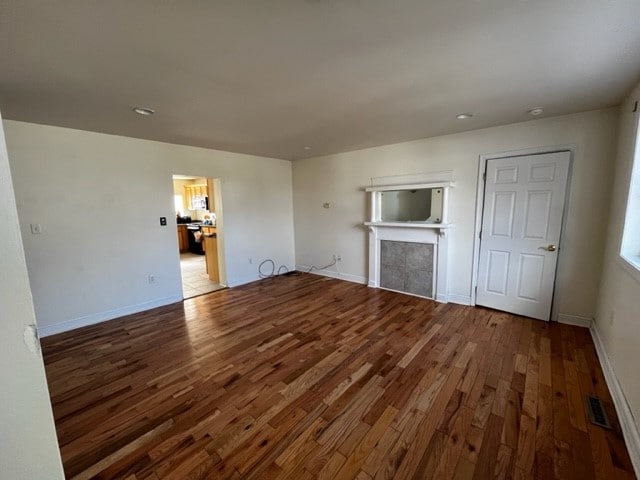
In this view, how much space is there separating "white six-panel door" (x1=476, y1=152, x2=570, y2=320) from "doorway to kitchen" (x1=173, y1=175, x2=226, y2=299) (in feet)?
13.4

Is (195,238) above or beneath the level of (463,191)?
beneath

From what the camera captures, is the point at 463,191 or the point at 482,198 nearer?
the point at 482,198

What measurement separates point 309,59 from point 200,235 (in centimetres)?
686

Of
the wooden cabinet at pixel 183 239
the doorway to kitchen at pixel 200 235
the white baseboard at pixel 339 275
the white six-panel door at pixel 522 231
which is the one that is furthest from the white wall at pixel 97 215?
the wooden cabinet at pixel 183 239


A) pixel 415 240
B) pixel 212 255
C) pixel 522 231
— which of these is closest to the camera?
pixel 522 231

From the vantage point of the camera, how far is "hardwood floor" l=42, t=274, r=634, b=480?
5.19 ft

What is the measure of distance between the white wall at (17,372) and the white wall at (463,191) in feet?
13.5

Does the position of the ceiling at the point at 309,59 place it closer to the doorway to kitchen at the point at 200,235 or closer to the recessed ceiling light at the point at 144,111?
the recessed ceiling light at the point at 144,111

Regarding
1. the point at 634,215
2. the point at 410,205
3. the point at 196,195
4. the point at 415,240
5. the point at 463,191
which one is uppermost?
the point at 196,195

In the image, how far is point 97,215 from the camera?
346 cm

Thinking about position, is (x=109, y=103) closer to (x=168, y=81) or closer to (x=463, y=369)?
(x=168, y=81)

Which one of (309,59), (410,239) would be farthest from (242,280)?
(309,59)

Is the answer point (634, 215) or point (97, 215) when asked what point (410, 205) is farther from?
point (97, 215)

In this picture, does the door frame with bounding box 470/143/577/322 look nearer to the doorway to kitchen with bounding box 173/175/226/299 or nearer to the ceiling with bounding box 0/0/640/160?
the ceiling with bounding box 0/0/640/160
